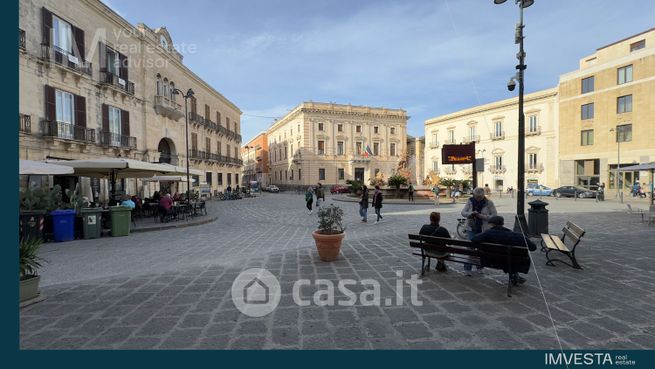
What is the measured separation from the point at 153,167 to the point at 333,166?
1461 inches

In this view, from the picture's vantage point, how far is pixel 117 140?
58.1 ft

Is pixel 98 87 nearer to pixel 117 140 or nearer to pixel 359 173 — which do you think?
pixel 117 140

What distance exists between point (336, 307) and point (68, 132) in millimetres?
17176

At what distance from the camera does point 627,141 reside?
2803 centimetres

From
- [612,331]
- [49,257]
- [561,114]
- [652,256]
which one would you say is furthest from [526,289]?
[561,114]

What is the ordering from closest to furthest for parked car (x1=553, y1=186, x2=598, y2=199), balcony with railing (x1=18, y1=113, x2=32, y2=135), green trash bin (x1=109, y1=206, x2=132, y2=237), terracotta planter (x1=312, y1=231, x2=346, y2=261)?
terracotta planter (x1=312, y1=231, x2=346, y2=261)
green trash bin (x1=109, y1=206, x2=132, y2=237)
balcony with railing (x1=18, y1=113, x2=32, y2=135)
parked car (x1=553, y1=186, x2=598, y2=199)

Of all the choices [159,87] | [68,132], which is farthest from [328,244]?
[159,87]

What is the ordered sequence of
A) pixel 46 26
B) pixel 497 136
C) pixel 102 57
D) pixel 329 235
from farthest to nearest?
pixel 497 136, pixel 102 57, pixel 46 26, pixel 329 235

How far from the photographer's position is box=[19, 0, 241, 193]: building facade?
12.7m

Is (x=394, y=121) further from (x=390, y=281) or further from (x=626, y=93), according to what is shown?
(x=390, y=281)

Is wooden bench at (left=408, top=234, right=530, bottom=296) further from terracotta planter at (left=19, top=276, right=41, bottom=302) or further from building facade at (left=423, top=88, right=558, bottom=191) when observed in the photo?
building facade at (left=423, top=88, right=558, bottom=191)

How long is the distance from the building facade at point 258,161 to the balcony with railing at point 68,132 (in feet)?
147

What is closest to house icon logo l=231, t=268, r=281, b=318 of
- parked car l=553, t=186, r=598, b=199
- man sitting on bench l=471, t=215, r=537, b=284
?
man sitting on bench l=471, t=215, r=537, b=284

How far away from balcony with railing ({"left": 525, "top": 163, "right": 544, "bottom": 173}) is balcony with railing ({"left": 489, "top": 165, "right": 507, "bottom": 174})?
9.76 ft
